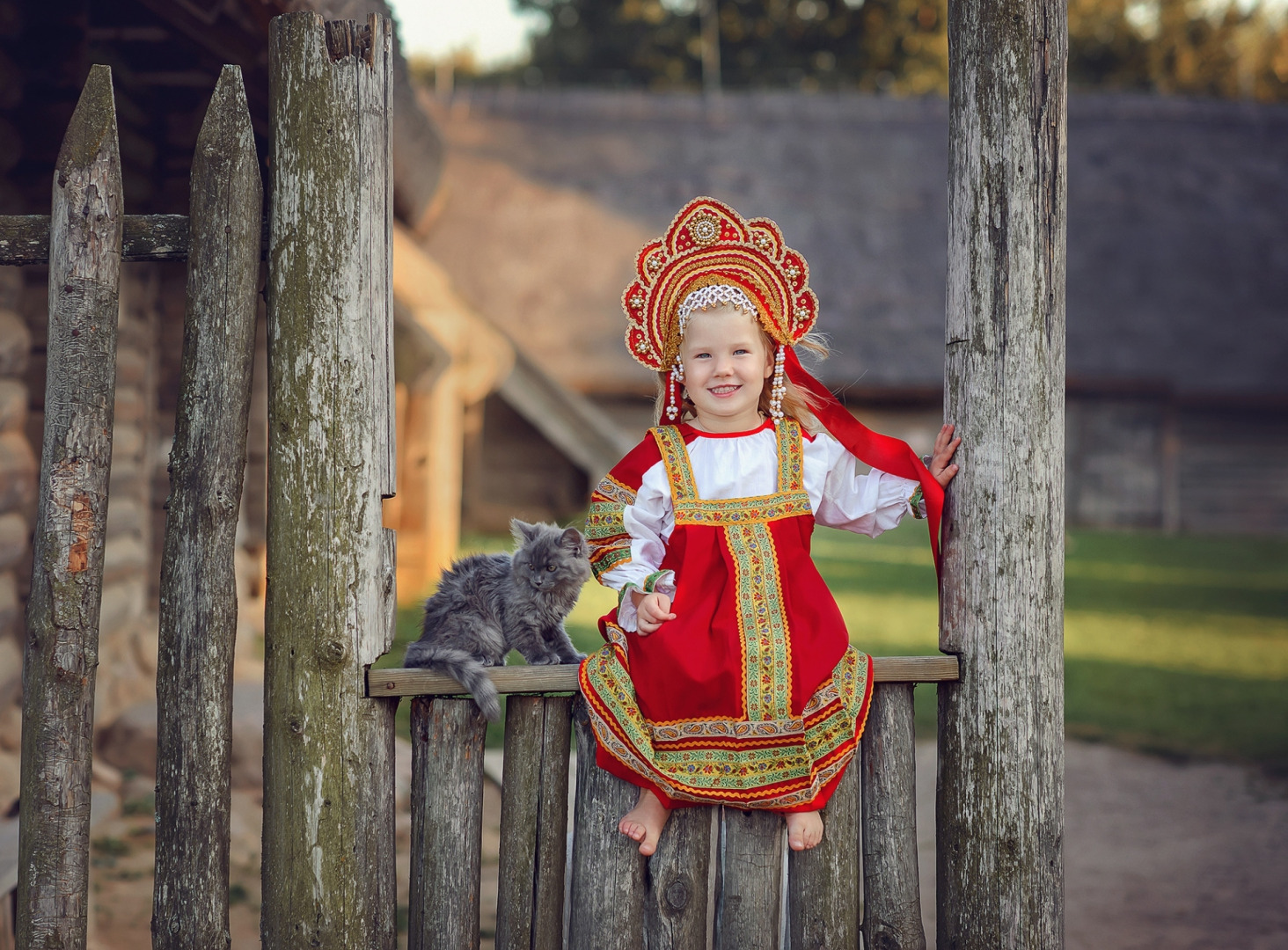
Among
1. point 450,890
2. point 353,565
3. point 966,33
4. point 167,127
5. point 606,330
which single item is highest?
point 606,330

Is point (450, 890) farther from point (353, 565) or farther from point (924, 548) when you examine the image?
point (924, 548)

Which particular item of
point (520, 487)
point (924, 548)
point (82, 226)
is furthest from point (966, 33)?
point (924, 548)

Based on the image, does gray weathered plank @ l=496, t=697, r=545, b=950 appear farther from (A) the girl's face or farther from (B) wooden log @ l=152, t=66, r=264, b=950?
(A) the girl's face

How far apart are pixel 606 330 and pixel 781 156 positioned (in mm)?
4291

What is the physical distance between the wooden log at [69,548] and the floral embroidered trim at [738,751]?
1082 mm

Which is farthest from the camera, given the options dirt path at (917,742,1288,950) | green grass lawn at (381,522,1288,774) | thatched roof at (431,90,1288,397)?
thatched roof at (431,90,1288,397)

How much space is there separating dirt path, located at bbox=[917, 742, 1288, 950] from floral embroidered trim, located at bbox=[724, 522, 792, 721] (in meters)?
1.89

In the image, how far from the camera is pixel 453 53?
27031mm

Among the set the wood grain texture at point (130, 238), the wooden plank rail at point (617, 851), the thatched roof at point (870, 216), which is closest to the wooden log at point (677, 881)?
the wooden plank rail at point (617, 851)

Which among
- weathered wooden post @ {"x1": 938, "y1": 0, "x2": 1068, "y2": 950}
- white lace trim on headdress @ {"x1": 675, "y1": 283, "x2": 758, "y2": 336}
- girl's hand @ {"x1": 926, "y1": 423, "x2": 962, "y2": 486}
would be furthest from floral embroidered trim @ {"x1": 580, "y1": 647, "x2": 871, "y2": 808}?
white lace trim on headdress @ {"x1": 675, "y1": 283, "x2": 758, "y2": 336}

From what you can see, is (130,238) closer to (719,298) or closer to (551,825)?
(719,298)

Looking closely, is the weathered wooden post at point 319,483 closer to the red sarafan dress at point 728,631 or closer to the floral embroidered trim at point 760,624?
the red sarafan dress at point 728,631

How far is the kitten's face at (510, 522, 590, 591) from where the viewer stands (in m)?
2.41

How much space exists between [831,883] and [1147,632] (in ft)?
20.9
